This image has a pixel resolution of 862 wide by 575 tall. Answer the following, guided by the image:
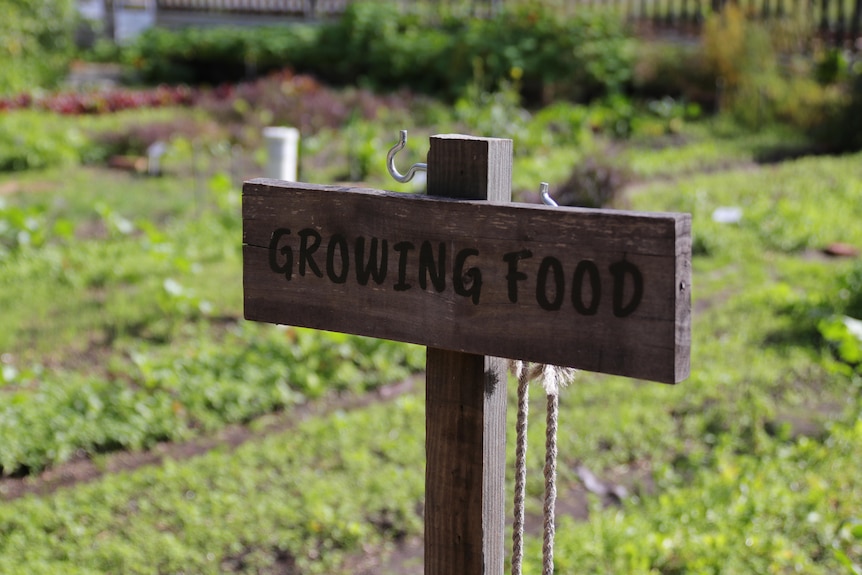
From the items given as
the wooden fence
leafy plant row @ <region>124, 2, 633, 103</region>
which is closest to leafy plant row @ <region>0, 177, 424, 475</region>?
leafy plant row @ <region>124, 2, 633, 103</region>

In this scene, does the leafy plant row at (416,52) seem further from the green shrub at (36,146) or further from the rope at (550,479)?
the rope at (550,479)

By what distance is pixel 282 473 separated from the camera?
Result: 4.39m

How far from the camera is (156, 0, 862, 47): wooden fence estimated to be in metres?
14.9

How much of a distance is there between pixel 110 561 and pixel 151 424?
47.7 inches

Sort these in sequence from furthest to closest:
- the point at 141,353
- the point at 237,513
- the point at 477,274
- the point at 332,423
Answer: the point at 141,353, the point at 332,423, the point at 237,513, the point at 477,274

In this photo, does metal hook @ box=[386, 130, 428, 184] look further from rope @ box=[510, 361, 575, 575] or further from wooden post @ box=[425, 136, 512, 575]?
rope @ box=[510, 361, 575, 575]

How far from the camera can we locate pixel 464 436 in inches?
85.4

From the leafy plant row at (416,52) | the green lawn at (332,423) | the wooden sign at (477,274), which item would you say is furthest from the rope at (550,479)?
the leafy plant row at (416,52)

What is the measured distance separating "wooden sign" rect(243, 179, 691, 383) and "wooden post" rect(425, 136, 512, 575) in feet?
0.39

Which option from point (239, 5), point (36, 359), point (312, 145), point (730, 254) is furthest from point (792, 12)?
point (36, 359)

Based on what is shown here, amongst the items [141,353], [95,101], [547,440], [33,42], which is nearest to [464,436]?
[547,440]

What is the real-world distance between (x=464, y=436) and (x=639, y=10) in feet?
55.0

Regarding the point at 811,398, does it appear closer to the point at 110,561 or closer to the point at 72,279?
the point at 110,561

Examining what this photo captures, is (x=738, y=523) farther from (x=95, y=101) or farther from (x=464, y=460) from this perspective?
(x=95, y=101)
